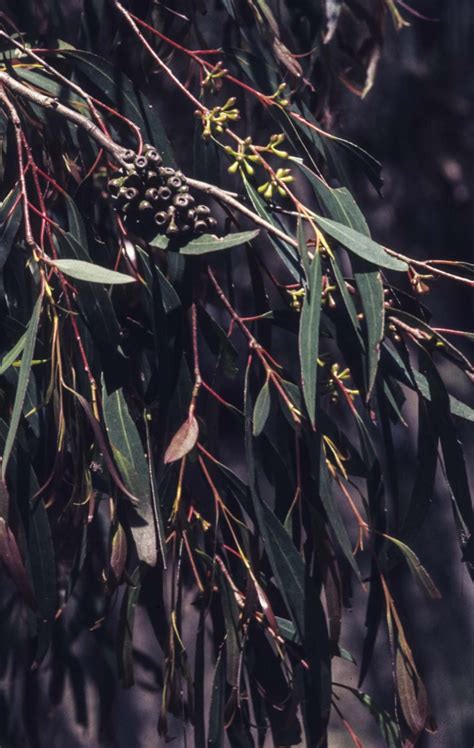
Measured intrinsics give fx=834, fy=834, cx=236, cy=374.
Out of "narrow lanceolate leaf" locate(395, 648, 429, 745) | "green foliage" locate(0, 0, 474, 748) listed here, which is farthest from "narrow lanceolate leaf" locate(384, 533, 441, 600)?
"narrow lanceolate leaf" locate(395, 648, 429, 745)

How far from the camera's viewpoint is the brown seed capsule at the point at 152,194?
3.10 feet

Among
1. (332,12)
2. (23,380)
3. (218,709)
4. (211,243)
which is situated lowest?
(218,709)

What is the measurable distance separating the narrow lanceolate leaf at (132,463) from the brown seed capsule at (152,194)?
0.24 m

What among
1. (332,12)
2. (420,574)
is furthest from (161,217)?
(420,574)

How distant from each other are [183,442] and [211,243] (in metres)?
0.23

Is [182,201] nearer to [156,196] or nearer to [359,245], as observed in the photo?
[156,196]

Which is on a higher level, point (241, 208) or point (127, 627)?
point (241, 208)

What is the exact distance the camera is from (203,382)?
110 centimetres

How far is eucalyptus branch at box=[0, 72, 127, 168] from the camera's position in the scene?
3.18 feet

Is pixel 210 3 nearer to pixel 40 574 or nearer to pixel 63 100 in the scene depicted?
pixel 63 100

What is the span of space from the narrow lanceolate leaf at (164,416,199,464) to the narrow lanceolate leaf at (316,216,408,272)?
0.27 meters

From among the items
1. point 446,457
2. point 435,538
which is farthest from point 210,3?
point 435,538

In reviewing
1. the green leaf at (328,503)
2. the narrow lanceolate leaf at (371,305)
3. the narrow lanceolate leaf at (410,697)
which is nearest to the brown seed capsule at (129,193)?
the narrow lanceolate leaf at (371,305)

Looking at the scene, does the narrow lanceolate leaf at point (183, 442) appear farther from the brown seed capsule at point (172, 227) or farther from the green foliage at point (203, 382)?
the brown seed capsule at point (172, 227)
